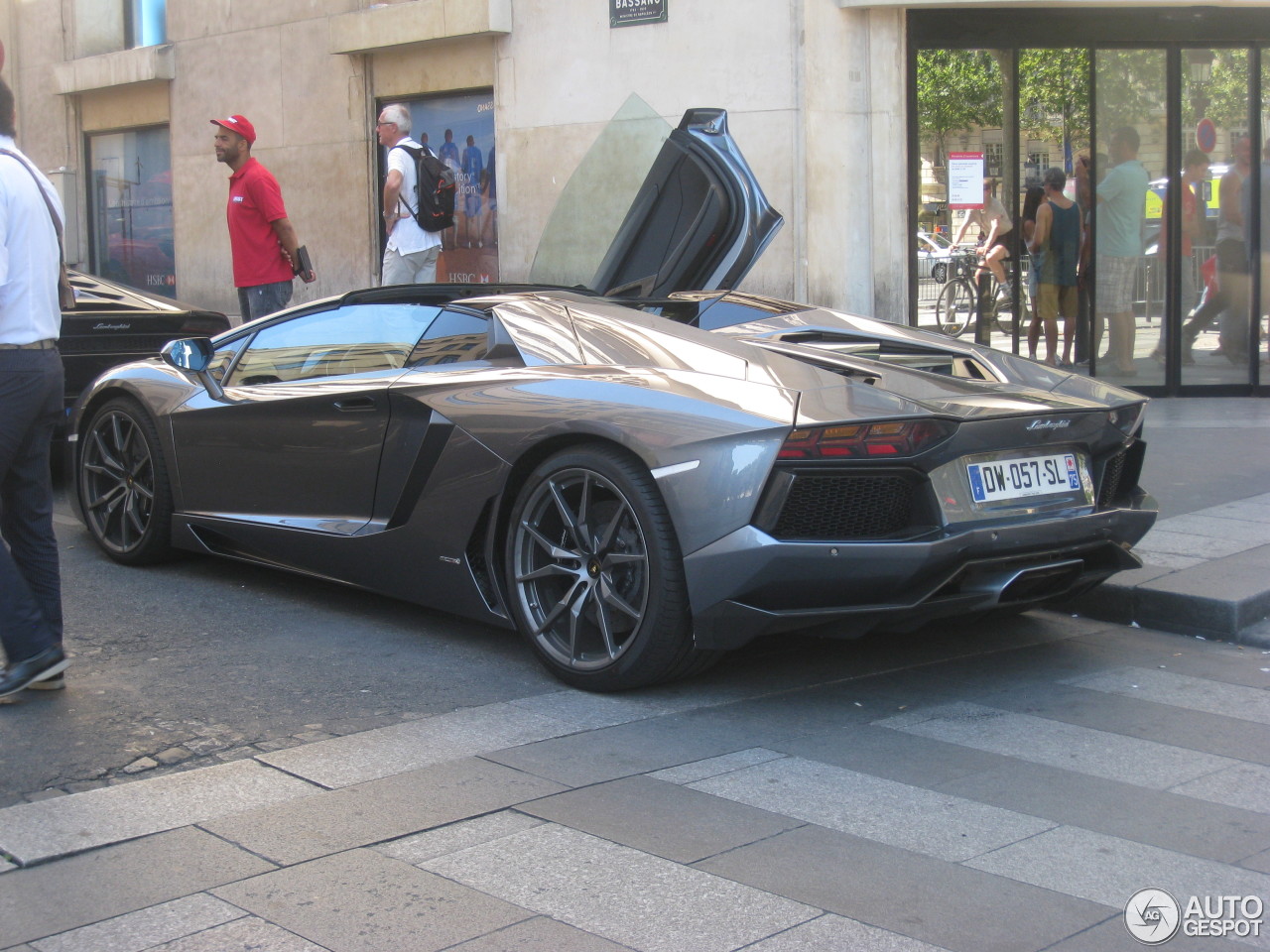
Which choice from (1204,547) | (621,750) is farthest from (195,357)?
(1204,547)

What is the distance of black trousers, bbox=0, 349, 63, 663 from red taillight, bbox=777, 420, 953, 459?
232 centimetres

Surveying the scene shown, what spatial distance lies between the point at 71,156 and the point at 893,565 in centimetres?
1644

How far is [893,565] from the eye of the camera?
413 centimetres

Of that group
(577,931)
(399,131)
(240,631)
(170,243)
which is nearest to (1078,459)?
(577,931)

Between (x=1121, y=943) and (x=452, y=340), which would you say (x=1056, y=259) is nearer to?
(x=452, y=340)

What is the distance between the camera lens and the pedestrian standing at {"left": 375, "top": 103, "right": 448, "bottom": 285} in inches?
383

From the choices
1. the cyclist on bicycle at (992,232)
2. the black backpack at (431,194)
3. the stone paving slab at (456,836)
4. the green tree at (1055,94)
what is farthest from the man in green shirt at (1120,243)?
the stone paving slab at (456,836)

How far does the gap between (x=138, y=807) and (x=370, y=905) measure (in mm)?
882

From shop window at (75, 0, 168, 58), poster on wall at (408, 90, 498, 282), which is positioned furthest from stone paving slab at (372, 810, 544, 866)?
shop window at (75, 0, 168, 58)

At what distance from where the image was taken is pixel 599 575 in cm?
451

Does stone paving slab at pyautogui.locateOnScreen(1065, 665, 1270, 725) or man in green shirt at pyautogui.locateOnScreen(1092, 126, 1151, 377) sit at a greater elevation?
man in green shirt at pyautogui.locateOnScreen(1092, 126, 1151, 377)

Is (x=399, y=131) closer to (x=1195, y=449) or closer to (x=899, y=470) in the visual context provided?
(x=1195, y=449)

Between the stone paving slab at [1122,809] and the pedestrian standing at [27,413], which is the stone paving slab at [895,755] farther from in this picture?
the pedestrian standing at [27,413]

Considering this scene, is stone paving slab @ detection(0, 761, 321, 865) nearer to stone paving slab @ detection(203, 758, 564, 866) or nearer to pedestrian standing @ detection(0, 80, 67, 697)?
stone paving slab @ detection(203, 758, 564, 866)
